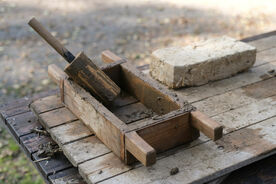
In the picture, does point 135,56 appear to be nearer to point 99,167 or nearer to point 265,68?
point 265,68

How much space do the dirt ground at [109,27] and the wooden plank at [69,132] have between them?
2.65 m

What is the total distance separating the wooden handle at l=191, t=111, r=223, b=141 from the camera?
6.01ft

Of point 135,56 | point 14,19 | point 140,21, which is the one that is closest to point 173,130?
point 135,56

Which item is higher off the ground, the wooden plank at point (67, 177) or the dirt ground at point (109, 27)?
the wooden plank at point (67, 177)

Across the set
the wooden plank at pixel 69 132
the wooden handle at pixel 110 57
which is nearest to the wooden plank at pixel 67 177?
the wooden plank at pixel 69 132

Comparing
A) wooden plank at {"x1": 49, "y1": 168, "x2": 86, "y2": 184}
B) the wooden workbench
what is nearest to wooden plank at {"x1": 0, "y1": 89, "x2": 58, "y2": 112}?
the wooden workbench

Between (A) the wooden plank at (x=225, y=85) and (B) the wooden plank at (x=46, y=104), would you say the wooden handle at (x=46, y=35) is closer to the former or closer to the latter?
(B) the wooden plank at (x=46, y=104)

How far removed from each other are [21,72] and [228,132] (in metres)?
3.55

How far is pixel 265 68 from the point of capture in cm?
272

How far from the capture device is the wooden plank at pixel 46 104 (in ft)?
7.69

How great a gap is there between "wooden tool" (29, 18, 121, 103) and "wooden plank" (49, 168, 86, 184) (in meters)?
0.45

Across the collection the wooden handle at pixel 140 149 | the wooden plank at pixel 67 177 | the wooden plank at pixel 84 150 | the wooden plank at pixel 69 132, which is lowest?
the wooden plank at pixel 67 177

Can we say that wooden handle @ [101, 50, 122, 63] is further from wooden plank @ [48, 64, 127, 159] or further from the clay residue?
the clay residue

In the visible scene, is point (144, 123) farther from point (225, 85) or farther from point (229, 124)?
point (225, 85)
